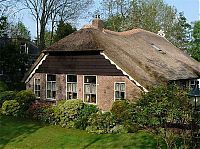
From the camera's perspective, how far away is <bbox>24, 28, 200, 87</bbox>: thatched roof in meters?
22.5

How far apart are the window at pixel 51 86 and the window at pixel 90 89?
3069 millimetres

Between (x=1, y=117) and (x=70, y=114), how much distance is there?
536 cm

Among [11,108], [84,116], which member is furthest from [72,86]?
[84,116]

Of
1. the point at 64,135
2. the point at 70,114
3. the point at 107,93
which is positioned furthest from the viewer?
the point at 107,93

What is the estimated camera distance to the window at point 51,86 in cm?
2621

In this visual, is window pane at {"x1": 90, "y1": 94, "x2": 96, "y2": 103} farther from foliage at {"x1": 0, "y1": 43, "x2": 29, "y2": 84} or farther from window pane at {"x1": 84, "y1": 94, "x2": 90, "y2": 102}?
foliage at {"x1": 0, "y1": 43, "x2": 29, "y2": 84}

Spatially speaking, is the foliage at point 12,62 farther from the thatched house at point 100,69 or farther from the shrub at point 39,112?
the shrub at point 39,112

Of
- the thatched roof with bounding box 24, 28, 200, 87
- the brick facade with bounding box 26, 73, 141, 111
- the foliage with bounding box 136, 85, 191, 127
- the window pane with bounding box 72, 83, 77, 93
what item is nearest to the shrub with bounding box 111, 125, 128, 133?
the brick facade with bounding box 26, 73, 141, 111

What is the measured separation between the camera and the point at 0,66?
41188 mm

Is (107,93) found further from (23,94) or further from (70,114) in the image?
(23,94)

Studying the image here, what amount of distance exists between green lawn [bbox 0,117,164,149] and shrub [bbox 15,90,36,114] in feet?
11.9

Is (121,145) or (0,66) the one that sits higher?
(0,66)

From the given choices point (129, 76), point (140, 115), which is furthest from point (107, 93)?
point (140, 115)

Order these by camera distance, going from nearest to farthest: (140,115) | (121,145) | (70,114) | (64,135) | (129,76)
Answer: (140,115), (121,145), (64,135), (70,114), (129,76)
